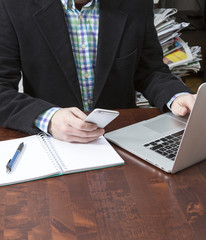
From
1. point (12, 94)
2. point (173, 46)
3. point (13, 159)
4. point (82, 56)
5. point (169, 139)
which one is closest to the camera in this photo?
point (13, 159)

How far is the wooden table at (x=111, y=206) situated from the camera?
673mm

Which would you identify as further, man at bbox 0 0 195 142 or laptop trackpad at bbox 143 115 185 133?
man at bbox 0 0 195 142

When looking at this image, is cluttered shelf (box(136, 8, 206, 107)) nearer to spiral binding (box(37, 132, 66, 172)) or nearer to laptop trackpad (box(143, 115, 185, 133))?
laptop trackpad (box(143, 115, 185, 133))

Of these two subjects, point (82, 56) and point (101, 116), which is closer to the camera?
point (101, 116)

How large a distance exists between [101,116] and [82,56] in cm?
47

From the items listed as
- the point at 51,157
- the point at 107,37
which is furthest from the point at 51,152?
the point at 107,37

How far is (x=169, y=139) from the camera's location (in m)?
0.99

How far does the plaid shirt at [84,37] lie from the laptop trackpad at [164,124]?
353 millimetres

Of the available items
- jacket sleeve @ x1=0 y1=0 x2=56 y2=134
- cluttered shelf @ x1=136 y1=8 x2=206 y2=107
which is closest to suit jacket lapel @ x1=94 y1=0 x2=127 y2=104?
jacket sleeve @ x1=0 y1=0 x2=56 y2=134

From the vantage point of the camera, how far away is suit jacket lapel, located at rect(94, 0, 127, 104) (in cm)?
130

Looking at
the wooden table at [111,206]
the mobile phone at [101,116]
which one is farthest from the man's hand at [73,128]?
the wooden table at [111,206]

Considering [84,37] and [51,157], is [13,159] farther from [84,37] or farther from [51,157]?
[84,37]

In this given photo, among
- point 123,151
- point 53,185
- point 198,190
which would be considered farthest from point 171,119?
point 53,185

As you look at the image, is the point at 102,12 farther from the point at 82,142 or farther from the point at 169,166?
the point at 169,166
